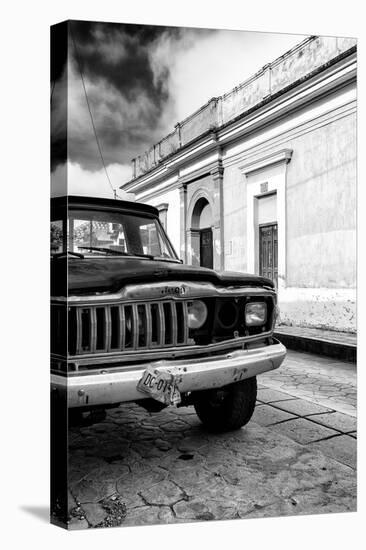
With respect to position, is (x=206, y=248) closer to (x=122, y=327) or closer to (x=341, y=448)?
(x=122, y=327)

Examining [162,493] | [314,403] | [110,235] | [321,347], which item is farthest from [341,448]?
[110,235]

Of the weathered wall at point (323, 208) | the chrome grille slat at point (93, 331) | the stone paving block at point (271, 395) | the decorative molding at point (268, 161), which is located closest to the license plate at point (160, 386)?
the chrome grille slat at point (93, 331)

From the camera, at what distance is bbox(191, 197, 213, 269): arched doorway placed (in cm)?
253

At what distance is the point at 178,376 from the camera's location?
1.82m

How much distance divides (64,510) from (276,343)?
47.7 inches

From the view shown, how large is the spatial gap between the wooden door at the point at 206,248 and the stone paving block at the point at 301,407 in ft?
2.72

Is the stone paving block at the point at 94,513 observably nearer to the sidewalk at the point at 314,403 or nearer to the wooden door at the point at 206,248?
the sidewalk at the point at 314,403

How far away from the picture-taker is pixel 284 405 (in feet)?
8.13

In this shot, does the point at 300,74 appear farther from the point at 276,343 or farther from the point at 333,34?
the point at 276,343

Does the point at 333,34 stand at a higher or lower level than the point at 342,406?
higher

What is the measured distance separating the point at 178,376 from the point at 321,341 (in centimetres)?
106

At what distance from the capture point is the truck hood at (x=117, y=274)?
68.9 inches

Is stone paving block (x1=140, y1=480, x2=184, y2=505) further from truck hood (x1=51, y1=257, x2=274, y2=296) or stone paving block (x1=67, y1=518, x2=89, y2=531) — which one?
truck hood (x1=51, y1=257, x2=274, y2=296)
